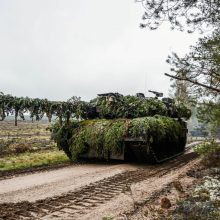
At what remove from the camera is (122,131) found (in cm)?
1277

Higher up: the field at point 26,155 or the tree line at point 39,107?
the tree line at point 39,107

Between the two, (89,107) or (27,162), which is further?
(89,107)

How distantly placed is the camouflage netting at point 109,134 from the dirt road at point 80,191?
4.07ft

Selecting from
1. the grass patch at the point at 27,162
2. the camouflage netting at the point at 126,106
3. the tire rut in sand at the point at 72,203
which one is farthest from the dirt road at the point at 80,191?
the camouflage netting at the point at 126,106

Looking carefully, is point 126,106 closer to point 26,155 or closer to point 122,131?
point 122,131

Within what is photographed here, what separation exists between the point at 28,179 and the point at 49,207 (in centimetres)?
343

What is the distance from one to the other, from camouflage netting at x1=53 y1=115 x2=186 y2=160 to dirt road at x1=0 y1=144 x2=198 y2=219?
1.24 m

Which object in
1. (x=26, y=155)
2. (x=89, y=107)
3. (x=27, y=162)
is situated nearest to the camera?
(x=27, y=162)

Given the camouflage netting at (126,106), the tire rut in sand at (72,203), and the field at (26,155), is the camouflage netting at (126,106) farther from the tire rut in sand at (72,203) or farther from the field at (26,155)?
the tire rut in sand at (72,203)

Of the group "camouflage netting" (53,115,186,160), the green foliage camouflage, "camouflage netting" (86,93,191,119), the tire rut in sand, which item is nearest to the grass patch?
"camouflage netting" (53,115,186,160)

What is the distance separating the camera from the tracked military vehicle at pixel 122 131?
41.6 ft

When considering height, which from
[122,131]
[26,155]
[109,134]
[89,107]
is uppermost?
[89,107]

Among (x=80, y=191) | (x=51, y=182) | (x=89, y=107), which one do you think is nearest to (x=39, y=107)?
A: (x=89, y=107)

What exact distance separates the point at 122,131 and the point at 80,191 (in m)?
5.09
